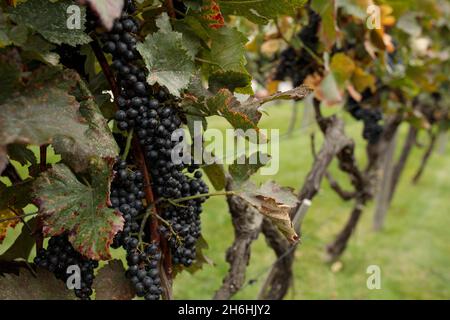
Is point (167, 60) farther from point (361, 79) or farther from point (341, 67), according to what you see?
point (361, 79)

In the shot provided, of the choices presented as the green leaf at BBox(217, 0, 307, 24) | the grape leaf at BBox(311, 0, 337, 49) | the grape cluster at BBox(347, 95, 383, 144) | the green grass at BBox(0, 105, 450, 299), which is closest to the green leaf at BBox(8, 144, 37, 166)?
the green leaf at BBox(217, 0, 307, 24)

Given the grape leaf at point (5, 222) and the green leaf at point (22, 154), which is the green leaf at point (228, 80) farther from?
the grape leaf at point (5, 222)

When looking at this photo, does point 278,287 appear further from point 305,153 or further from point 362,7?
point 305,153

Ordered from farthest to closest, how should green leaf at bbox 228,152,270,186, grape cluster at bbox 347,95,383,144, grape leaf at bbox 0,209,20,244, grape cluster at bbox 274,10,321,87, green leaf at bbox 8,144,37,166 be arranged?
grape cluster at bbox 347,95,383,144
grape cluster at bbox 274,10,321,87
green leaf at bbox 228,152,270,186
grape leaf at bbox 0,209,20,244
green leaf at bbox 8,144,37,166

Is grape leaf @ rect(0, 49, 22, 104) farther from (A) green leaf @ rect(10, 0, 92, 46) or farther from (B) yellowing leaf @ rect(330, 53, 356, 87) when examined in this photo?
(B) yellowing leaf @ rect(330, 53, 356, 87)

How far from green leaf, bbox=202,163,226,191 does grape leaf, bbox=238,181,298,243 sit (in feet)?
0.47

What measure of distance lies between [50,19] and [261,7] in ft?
1.53

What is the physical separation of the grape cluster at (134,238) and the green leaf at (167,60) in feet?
0.61

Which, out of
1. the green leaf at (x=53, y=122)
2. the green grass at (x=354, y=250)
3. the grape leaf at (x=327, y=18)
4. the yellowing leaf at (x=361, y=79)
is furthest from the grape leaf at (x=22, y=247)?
the yellowing leaf at (x=361, y=79)

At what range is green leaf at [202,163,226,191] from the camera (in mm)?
1481

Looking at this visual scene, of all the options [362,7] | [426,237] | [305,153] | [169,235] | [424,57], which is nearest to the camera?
[169,235]

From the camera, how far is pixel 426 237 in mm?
5488

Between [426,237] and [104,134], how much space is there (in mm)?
5056
